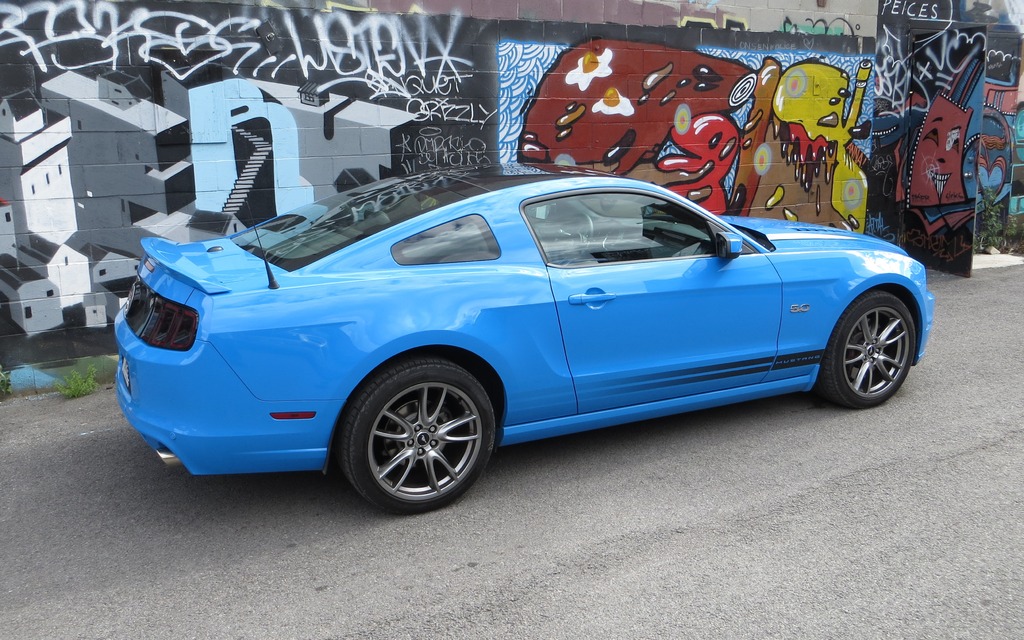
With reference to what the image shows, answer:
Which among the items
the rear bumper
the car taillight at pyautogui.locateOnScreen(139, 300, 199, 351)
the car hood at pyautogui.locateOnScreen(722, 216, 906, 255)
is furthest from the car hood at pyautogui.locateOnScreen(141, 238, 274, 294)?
the car hood at pyautogui.locateOnScreen(722, 216, 906, 255)

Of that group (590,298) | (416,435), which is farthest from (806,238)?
(416,435)

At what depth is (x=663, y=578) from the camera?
3.48m

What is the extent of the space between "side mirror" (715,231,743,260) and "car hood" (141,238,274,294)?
2.40 metres

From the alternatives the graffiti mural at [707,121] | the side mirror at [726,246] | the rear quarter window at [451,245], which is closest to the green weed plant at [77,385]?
the rear quarter window at [451,245]

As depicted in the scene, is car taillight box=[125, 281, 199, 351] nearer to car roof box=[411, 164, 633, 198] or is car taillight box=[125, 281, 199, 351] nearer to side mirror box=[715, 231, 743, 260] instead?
car roof box=[411, 164, 633, 198]

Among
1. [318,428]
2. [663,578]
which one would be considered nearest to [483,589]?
[663,578]

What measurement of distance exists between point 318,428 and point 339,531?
1.67ft

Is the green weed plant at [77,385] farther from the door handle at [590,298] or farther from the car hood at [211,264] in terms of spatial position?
the door handle at [590,298]

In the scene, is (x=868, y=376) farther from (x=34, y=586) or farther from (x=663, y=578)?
(x=34, y=586)

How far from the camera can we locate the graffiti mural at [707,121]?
8375 millimetres

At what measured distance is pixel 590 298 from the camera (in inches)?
171

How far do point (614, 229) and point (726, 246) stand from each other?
63 cm

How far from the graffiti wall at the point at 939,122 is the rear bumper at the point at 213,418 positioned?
8.76 meters

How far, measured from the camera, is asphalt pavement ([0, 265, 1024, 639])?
3.23 meters
